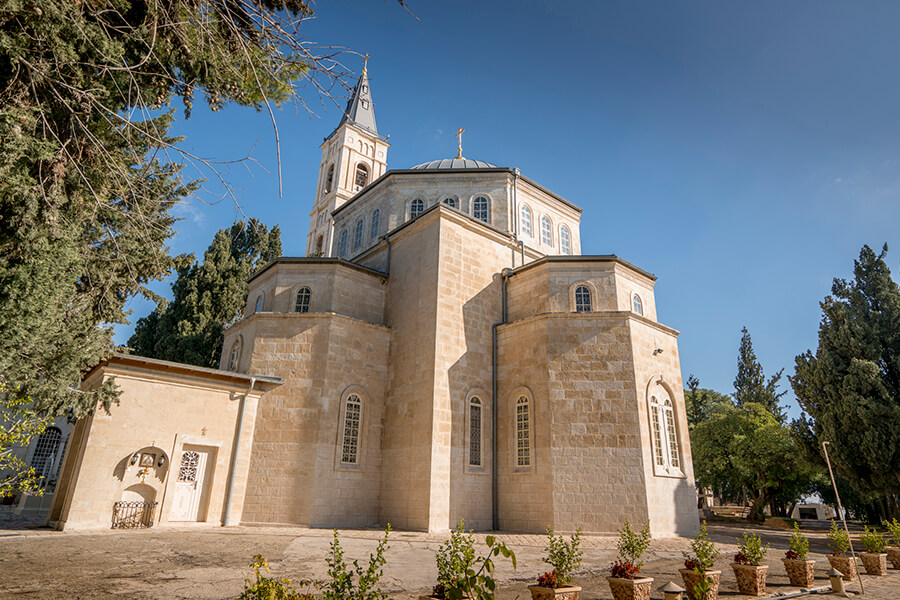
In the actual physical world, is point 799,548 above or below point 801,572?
above

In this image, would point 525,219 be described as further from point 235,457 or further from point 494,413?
point 235,457

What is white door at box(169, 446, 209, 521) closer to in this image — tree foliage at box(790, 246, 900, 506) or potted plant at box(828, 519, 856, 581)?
potted plant at box(828, 519, 856, 581)

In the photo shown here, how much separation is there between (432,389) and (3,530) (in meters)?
10.2

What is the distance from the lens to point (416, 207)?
20547mm

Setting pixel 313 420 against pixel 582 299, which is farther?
pixel 582 299

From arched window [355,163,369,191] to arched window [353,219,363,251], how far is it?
46.2ft

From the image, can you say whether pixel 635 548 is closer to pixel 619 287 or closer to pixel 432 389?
pixel 432 389

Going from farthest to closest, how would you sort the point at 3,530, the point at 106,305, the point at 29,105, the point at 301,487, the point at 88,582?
the point at 301,487, the point at 3,530, the point at 106,305, the point at 88,582, the point at 29,105

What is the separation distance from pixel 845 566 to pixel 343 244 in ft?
64.5

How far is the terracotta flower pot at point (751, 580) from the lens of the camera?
729 cm

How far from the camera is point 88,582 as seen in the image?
642 cm

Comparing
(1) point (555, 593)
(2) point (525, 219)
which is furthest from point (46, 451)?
(1) point (555, 593)

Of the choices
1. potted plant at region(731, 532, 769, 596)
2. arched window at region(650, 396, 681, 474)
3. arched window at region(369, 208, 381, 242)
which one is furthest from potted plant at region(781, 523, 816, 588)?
arched window at region(369, 208, 381, 242)

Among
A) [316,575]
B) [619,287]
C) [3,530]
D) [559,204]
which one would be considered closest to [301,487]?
[3,530]
